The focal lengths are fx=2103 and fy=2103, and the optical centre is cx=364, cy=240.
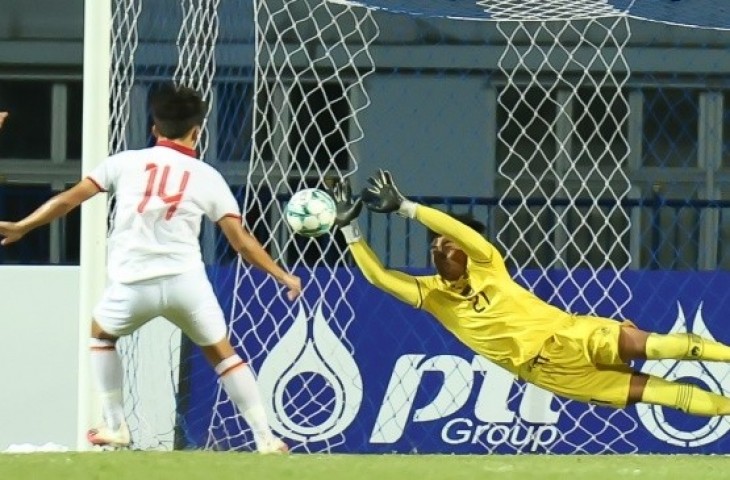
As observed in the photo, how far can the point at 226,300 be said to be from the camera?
1042 centimetres

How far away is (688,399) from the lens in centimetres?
913

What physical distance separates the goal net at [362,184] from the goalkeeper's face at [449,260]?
3.77 feet

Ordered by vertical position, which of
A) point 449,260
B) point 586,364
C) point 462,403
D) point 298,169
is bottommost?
point 462,403

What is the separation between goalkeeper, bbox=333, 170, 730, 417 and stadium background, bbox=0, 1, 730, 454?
1.90 metres

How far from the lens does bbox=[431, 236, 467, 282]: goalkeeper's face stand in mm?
9383

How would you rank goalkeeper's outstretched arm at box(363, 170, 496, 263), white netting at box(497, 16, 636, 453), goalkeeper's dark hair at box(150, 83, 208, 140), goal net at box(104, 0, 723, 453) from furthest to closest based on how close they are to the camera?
1. white netting at box(497, 16, 636, 453)
2. goal net at box(104, 0, 723, 453)
3. goalkeeper's outstretched arm at box(363, 170, 496, 263)
4. goalkeeper's dark hair at box(150, 83, 208, 140)

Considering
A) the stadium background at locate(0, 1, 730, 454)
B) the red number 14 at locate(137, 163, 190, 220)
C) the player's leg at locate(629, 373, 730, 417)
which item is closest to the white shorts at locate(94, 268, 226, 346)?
the red number 14 at locate(137, 163, 190, 220)

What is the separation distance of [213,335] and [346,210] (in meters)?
1.60

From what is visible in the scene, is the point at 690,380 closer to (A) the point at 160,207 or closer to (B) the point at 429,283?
(B) the point at 429,283

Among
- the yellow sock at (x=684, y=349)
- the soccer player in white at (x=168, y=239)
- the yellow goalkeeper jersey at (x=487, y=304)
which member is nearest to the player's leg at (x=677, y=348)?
the yellow sock at (x=684, y=349)

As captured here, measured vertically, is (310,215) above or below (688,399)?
above

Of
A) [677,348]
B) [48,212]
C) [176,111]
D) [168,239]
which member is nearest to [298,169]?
[677,348]

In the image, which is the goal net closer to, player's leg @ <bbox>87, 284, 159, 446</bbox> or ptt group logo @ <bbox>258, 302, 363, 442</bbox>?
ptt group logo @ <bbox>258, 302, 363, 442</bbox>

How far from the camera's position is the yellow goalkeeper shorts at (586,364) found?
9250 mm
